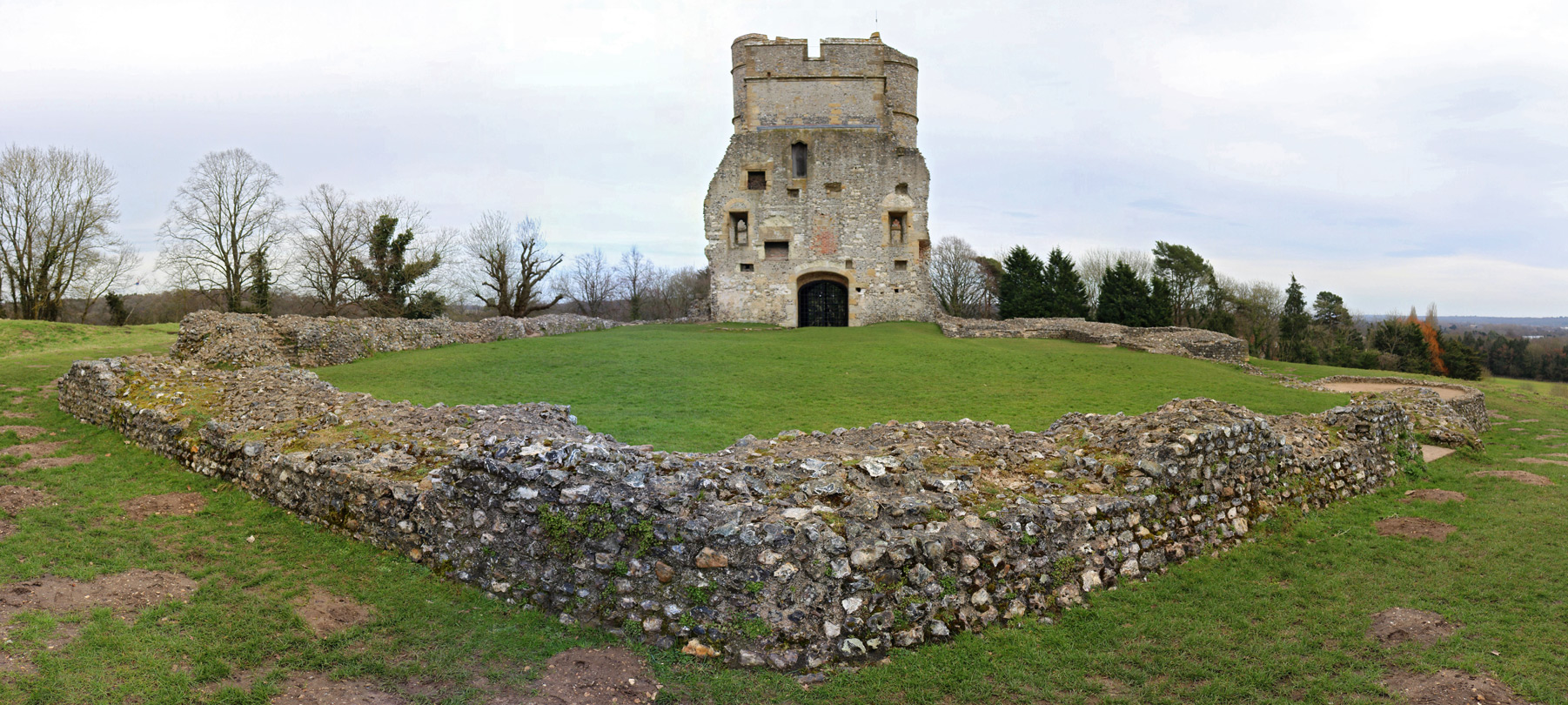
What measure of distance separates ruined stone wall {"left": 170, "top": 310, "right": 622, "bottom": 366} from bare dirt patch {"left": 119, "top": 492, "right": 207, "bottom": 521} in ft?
29.1

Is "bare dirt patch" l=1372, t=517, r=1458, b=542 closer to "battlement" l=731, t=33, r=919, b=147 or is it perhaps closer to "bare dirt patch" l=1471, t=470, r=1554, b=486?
"bare dirt patch" l=1471, t=470, r=1554, b=486

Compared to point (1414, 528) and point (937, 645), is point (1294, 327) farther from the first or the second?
point (937, 645)

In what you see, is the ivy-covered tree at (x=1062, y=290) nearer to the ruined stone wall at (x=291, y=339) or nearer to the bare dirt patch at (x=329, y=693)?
the ruined stone wall at (x=291, y=339)

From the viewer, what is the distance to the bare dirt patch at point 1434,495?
910cm

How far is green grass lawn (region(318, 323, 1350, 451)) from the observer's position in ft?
37.8

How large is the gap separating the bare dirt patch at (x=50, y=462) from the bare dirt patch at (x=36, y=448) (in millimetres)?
309

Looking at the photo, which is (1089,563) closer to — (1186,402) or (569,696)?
(1186,402)

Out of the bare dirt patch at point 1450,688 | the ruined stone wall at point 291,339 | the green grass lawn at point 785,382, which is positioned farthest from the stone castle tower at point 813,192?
the bare dirt patch at point 1450,688

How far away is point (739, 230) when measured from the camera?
32469 millimetres

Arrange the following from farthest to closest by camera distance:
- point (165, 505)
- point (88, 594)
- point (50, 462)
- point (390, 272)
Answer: point (390, 272) < point (50, 462) < point (165, 505) < point (88, 594)

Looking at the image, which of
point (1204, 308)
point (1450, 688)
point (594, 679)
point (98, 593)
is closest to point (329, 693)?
point (594, 679)

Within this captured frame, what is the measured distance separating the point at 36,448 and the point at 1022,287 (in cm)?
3991

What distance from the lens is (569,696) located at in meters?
4.94

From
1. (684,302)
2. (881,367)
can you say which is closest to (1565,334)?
(684,302)
